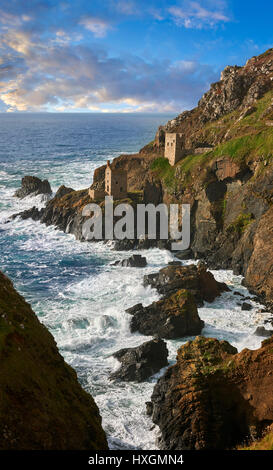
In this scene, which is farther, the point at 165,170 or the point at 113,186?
the point at 165,170

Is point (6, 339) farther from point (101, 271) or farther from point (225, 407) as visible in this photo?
point (101, 271)

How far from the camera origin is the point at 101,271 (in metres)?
50.1

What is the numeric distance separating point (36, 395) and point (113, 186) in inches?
2220

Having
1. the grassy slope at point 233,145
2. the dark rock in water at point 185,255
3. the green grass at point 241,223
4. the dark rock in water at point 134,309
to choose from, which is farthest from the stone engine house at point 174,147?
the dark rock in water at point 134,309

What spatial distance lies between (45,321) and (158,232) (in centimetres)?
3149

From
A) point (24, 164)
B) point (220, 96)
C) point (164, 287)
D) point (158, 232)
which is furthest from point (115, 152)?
point (164, 287)

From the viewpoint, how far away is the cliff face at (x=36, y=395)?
36.4ft

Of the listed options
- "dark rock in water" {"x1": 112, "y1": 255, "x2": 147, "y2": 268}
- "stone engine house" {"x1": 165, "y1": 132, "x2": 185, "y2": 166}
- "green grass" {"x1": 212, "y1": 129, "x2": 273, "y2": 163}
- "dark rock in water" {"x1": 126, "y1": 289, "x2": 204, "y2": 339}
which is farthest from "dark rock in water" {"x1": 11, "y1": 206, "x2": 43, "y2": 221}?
"dark rock in water" {"x1": 126, "y1": 289, "x2": 204, "y2": 339}

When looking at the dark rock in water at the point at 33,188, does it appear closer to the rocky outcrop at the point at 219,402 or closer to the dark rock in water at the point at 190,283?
the dark rock in water at the point at 190,283

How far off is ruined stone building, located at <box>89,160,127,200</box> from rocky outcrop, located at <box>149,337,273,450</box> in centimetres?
4817

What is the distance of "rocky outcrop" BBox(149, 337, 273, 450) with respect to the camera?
19.0 metres


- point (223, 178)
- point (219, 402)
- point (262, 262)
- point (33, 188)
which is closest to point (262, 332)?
point (262, 262)

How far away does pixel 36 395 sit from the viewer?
39.9ft

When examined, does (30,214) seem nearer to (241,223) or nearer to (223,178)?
(223,178)
